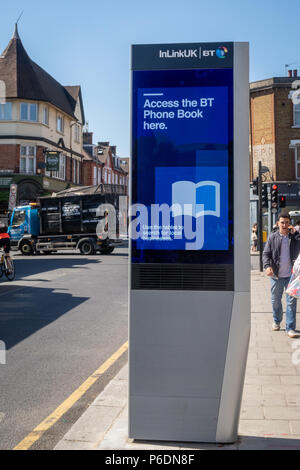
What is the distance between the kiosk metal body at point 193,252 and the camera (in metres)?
3.59

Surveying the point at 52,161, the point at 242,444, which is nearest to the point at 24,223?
the point at 52,161

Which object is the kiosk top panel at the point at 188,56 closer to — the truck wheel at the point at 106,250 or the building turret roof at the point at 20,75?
the truck wheel at the point at 106,250

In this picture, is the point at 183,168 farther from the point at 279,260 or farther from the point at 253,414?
the point at 279,260

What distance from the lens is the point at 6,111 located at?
40156mm

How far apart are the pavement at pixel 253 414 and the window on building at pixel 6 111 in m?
37.3

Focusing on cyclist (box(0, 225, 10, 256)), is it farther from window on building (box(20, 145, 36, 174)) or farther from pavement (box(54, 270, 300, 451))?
window on building (box(20, 145, 36, 174))

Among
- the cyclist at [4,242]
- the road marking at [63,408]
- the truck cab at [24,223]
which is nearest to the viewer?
the road marking at [63,408]

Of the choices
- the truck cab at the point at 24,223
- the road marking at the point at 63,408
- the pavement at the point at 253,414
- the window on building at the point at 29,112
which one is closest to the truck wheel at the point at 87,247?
the truck cab at the point at 24,223

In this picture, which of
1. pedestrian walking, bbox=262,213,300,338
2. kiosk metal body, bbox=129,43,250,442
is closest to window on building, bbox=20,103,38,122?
pedestrian walking, bbox=262,213,300,338

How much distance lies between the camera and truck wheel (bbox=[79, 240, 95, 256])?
27198 mm

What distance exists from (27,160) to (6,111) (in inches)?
169

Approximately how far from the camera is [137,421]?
3650 millimetres

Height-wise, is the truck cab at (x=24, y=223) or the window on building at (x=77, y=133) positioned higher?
the window on building at (x=77, y=133)

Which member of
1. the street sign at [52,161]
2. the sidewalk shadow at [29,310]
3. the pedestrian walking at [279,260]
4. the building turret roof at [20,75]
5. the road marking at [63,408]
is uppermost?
the building turret roof at [20,75]
